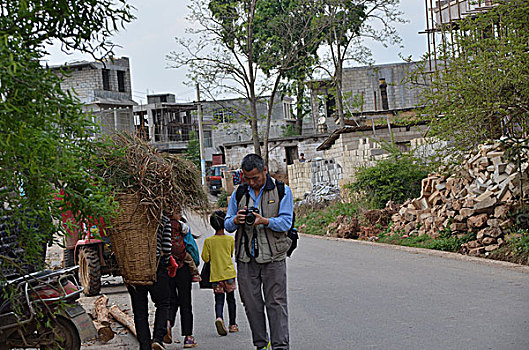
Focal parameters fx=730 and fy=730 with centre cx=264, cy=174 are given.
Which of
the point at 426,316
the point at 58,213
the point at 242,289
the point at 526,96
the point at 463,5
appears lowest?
the point at 426,316

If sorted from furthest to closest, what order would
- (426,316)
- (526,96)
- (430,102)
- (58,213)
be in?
(430,102), (526,96), (426,316), (58,213)

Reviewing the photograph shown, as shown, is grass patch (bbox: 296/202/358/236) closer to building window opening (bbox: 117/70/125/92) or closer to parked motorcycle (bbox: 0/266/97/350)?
parked motorcycle (bbox: 0/266/97/350)

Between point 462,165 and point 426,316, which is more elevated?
point 462,165

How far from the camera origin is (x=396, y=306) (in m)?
9.83

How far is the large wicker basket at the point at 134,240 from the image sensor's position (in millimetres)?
6973

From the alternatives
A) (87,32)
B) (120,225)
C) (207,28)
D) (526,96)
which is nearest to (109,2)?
(87,32)

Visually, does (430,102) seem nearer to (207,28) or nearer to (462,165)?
(462,165)

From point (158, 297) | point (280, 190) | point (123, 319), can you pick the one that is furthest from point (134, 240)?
point (123, 319)

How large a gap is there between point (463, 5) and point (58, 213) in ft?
81.6

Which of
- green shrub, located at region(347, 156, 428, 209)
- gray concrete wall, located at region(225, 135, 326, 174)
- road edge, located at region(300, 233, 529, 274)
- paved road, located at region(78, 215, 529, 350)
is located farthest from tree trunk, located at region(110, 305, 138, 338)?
gray concrete wall, located at region(225, 135, 326, 174)

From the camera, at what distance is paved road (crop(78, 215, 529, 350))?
7953mm

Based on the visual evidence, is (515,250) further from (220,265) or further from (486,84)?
(220,265)

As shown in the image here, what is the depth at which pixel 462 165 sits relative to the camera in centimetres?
1681

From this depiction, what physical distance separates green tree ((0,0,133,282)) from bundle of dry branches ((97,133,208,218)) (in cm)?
201
